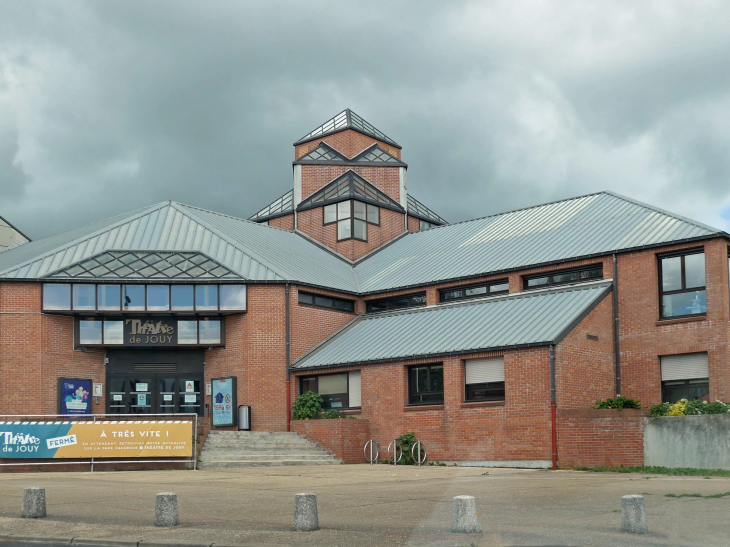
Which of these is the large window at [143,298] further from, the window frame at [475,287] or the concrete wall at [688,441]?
the concrete wall at [688,441]

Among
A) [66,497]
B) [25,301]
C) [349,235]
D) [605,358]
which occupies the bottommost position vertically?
[66,497]

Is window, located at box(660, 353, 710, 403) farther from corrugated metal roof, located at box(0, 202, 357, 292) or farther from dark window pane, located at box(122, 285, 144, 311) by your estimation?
dark window pane, located at box(122, 285, 144, 311)

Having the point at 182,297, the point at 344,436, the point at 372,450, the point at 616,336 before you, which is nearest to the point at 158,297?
the point at 182,297

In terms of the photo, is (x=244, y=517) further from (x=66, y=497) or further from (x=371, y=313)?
(x=371, y=313)

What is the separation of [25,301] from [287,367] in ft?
32.1

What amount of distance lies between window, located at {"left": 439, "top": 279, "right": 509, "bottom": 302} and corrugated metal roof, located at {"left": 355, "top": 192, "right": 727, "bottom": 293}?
567 mm

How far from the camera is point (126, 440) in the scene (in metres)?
24.8

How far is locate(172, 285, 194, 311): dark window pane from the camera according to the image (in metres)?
31.8

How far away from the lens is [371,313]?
119 feet

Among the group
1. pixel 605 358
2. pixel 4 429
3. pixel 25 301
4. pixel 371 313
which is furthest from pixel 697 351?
pixel 25 301

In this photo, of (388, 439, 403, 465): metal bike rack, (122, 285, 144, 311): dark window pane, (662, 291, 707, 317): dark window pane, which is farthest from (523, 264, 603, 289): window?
(122, 285, 144, 311): dark window pane

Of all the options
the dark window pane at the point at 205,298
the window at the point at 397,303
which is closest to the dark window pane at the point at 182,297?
the dark window pane at the point at 205,298

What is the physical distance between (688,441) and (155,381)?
1950 centimetres

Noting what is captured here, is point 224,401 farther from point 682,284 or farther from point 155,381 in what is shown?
point 682,284
